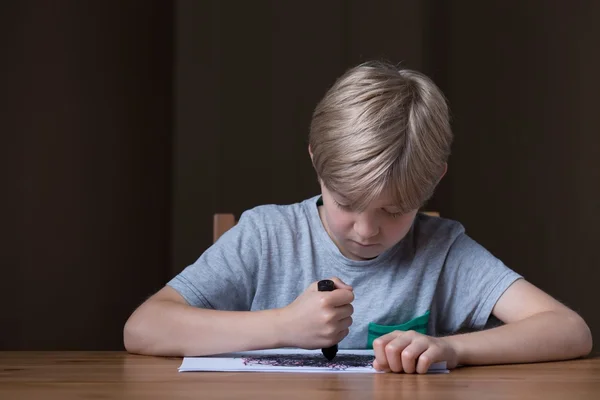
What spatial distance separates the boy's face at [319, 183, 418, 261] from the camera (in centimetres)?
121

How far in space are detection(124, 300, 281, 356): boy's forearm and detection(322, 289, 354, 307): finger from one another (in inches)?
3.4

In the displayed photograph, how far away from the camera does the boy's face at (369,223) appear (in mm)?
1211

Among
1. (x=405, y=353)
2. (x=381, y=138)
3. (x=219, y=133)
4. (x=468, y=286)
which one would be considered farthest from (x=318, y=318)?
(x=219, y=133)

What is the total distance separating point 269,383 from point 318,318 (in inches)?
7.5

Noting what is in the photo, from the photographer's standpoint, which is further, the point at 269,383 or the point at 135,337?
the point at 135,337

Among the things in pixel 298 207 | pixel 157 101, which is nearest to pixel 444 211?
pixel 157 101

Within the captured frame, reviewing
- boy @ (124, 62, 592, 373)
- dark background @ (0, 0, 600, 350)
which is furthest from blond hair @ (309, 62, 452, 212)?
dark background @ (0, 0, 600, 350)

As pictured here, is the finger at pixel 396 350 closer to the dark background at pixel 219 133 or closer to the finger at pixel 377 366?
the finger at pixel 377 366

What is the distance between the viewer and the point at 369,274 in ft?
4.62

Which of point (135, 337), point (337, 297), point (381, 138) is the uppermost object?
point (381, 138)

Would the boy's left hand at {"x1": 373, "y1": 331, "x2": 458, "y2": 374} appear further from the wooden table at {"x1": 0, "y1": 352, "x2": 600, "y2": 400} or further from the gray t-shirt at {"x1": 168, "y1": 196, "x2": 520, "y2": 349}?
the gray t-shirt at {"x1": 168, "y1": 196, "x2": 520, "y2": 349}

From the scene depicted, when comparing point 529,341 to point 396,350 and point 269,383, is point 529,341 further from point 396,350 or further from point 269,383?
point 269,383

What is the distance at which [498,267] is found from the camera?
1.39 meters

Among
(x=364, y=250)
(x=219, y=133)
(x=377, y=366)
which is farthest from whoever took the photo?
(x=219, y=133)
